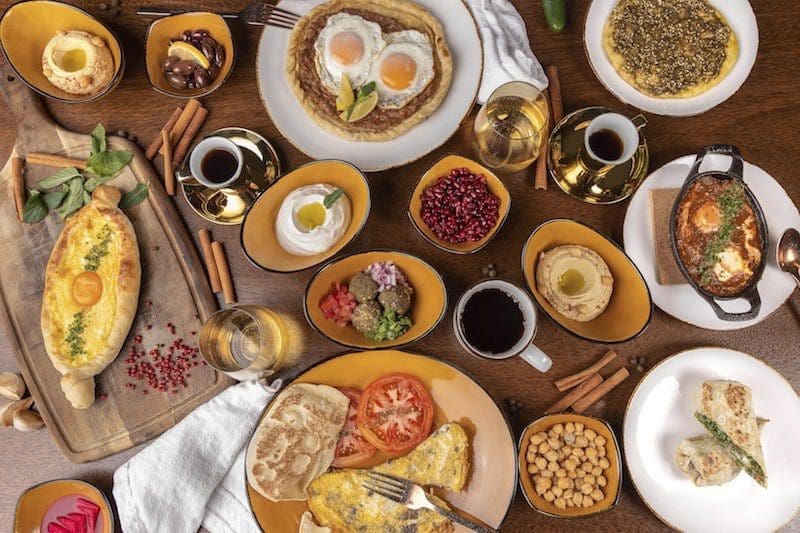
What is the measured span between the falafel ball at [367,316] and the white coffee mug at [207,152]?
91 cm

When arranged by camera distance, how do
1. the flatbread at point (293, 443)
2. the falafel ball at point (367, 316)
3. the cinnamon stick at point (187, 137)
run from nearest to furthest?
the flatbread at point (293, 443) → the falafel ball at point (367, 316) → the cinnamon stick at point (187, 137)

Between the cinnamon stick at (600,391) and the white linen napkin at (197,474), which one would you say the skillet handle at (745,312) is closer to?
the cinnamon stick at (600,391)

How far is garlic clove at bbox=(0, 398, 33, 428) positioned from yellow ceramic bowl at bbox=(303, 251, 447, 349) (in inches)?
65.9

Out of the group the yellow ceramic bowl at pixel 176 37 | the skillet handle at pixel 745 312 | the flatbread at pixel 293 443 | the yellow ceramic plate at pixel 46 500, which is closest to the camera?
the skillet handle at pixel 745 312

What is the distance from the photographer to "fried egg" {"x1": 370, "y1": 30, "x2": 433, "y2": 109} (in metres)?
2.93

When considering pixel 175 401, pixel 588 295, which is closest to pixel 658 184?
pixel 588 295

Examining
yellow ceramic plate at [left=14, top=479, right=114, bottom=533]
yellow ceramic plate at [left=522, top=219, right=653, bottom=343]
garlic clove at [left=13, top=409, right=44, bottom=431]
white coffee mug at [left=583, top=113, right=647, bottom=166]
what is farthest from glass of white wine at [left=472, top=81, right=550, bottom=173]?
garlic clove at [left=13, top=409, right=44, bottom=431]

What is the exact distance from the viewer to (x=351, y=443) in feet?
9.08

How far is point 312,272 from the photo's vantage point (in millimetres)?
2920

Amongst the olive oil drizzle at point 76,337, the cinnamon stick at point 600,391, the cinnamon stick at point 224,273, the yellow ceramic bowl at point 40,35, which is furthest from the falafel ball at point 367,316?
the yellow ceramic bowl at point 40,35

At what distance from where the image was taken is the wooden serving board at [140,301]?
289cm

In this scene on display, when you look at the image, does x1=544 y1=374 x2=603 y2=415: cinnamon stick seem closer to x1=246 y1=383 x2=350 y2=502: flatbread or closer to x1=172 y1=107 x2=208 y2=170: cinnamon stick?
x1=246 y1=383 x2=350 y2=502: flatbread

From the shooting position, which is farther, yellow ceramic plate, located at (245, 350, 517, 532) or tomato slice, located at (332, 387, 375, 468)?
tomato slice, located at (332, 387, 375, 468)

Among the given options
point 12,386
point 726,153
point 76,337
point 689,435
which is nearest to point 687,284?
point 726,153
